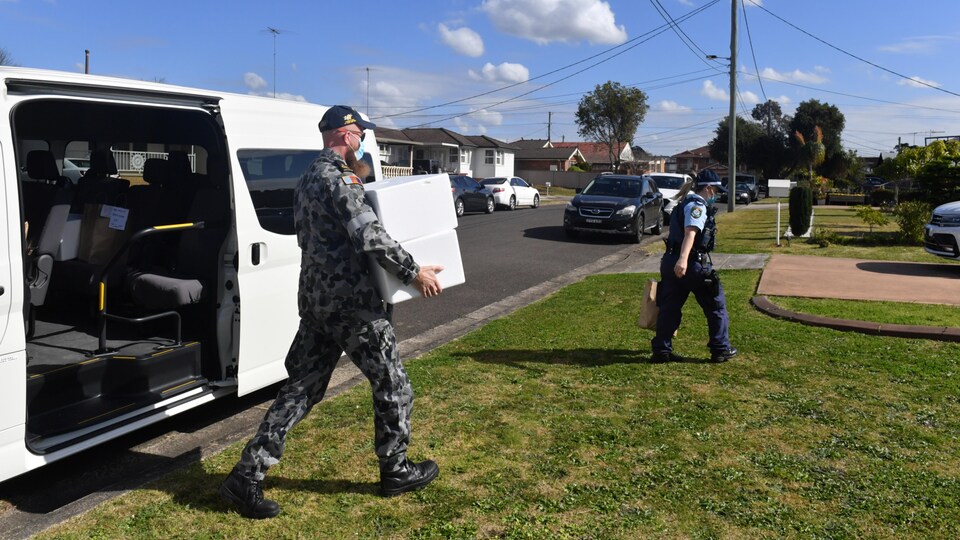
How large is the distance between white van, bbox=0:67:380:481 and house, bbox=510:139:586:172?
73981 mm

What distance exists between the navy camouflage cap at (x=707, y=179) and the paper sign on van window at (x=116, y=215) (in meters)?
4.47

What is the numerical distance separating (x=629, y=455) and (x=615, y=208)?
1374 cm

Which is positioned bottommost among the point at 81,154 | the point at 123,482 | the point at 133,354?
the point at 123,482

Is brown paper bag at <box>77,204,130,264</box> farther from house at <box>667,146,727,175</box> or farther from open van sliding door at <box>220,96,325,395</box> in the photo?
house at <box>667,146,727,175</box>

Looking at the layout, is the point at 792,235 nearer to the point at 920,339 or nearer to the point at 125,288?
the point at 920,339

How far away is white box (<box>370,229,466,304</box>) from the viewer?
357cm

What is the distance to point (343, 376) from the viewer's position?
20.4 feet

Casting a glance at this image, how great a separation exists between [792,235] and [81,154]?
14.3 metres

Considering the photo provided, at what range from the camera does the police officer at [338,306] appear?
3.48 meters

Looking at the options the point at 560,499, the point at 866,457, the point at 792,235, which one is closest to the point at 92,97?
the point at 560,499

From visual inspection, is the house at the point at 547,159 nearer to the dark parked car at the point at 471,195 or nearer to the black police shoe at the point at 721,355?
the dark parked car at the point at 471,195

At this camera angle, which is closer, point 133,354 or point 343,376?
point 133,354

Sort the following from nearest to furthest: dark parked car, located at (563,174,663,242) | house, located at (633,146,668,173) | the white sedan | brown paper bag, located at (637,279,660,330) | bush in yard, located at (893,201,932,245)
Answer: brown paper bag, located at (637,279,660,330) < bush in yard, located at (893,201,932,245) < dark parked car, located at (563,174,663,242) < the white sedan < house, located at (633,146,668,173)

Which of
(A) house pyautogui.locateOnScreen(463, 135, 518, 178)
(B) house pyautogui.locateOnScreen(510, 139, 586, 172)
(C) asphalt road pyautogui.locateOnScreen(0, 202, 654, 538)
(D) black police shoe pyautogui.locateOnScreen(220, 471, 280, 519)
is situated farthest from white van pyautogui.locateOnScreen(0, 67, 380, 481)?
(B) house pyautogui.locateOnScreen(510, 139, 586, 172)
